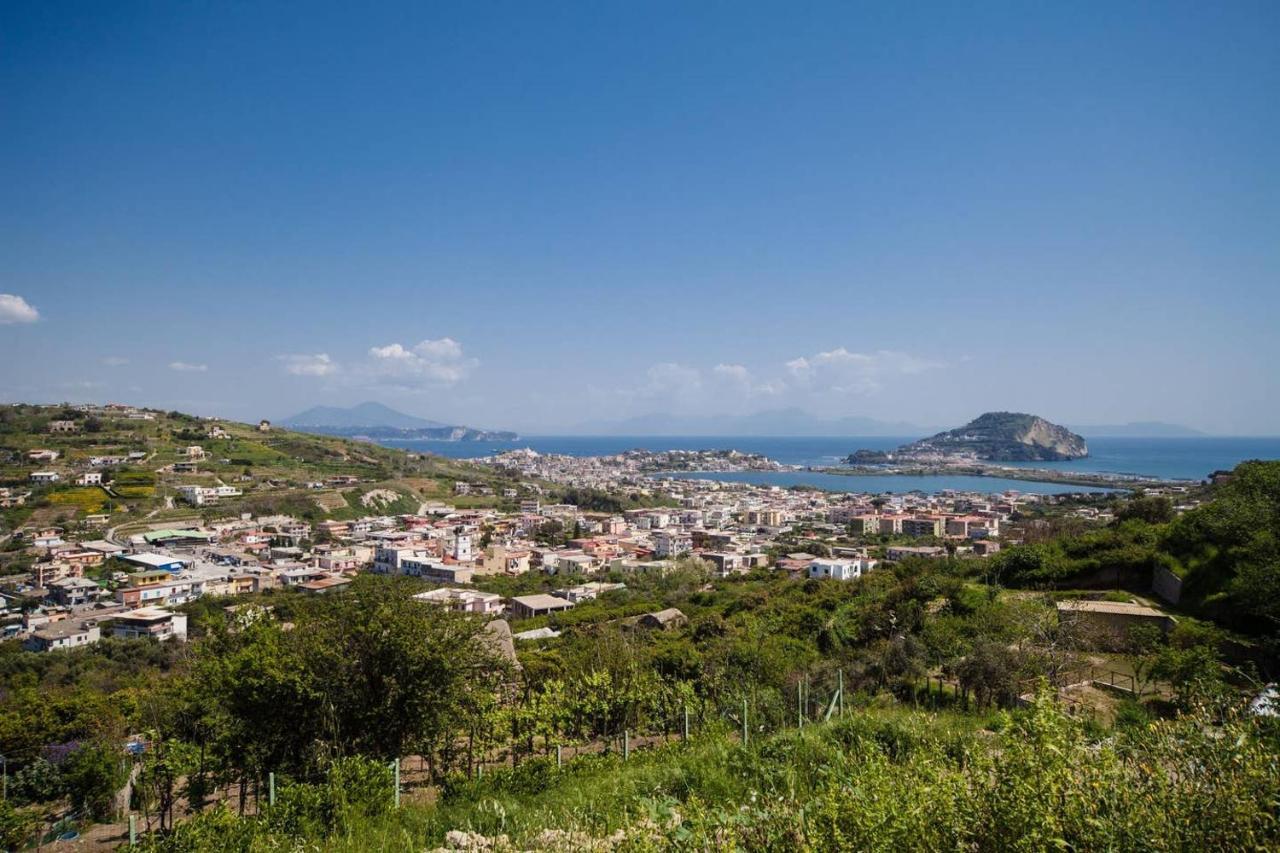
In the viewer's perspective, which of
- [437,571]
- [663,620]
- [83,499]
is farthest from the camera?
[83,499]

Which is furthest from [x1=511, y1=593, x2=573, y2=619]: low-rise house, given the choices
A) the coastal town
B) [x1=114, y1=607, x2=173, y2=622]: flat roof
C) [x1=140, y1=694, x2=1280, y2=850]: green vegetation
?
[x1=140, y1=694, x2=1280, y2=850]: green vegetation

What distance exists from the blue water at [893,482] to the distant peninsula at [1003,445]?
2928 cm

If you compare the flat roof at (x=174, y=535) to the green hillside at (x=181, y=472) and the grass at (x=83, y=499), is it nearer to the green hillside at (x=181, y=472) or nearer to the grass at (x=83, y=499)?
the green hillside at (x=181, y=472)

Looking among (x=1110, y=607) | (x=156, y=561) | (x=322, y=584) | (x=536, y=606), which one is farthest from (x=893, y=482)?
(x=156, y=561)

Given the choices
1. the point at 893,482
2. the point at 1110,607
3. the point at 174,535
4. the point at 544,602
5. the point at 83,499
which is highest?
the point at 1110,607

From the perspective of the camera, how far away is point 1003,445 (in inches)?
6201

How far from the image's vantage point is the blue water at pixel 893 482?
93.4 meters

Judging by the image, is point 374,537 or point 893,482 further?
point 893,482

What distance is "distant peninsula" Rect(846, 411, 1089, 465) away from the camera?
150 meters

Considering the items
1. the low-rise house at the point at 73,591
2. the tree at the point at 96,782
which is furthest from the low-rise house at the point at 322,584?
the tree at the point at 96,782

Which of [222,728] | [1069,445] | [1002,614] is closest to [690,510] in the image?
[1002,614]

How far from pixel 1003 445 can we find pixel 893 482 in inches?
2598

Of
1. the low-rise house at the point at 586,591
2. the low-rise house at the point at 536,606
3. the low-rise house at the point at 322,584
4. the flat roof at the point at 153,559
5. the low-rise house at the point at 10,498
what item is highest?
the low-rise house at the point at 10,498

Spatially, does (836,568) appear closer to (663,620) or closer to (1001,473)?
(663,620)
